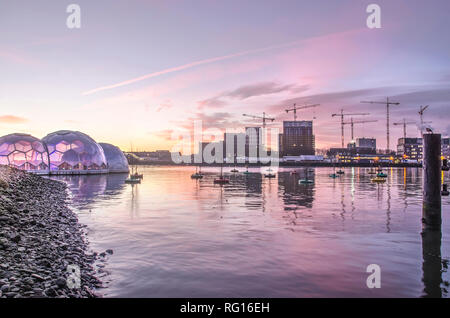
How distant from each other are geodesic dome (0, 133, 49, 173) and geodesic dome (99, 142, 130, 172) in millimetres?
25348

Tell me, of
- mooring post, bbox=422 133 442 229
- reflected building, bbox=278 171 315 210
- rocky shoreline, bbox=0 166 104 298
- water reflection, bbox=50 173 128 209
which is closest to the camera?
rocky shoreline, bbox=0 166 104 298

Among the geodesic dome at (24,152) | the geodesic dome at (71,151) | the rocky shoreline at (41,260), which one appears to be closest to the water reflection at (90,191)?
the rocky shoreline at (41,260)

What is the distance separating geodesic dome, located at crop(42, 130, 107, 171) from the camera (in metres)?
105

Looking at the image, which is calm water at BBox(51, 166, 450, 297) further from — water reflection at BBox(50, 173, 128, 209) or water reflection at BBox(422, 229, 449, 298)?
water reflection at BBox(50, 173, 128, 209)

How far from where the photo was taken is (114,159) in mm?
129125

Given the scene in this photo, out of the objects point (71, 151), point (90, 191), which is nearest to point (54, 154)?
point (71, 151)

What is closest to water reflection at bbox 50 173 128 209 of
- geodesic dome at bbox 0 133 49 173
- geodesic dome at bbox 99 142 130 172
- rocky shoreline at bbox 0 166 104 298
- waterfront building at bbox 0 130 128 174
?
rocky shoreline at bbox 0 166 104 298

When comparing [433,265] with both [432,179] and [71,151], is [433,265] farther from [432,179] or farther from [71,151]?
[71,151]

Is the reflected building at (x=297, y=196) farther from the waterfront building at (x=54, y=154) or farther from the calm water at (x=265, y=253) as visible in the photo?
the waterfront building at (x=54, y=154)

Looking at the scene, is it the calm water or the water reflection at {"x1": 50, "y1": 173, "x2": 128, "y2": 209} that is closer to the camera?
the calm water

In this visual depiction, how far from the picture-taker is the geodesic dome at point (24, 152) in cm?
9838

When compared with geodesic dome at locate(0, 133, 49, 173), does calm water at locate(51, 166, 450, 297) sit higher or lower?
lower
